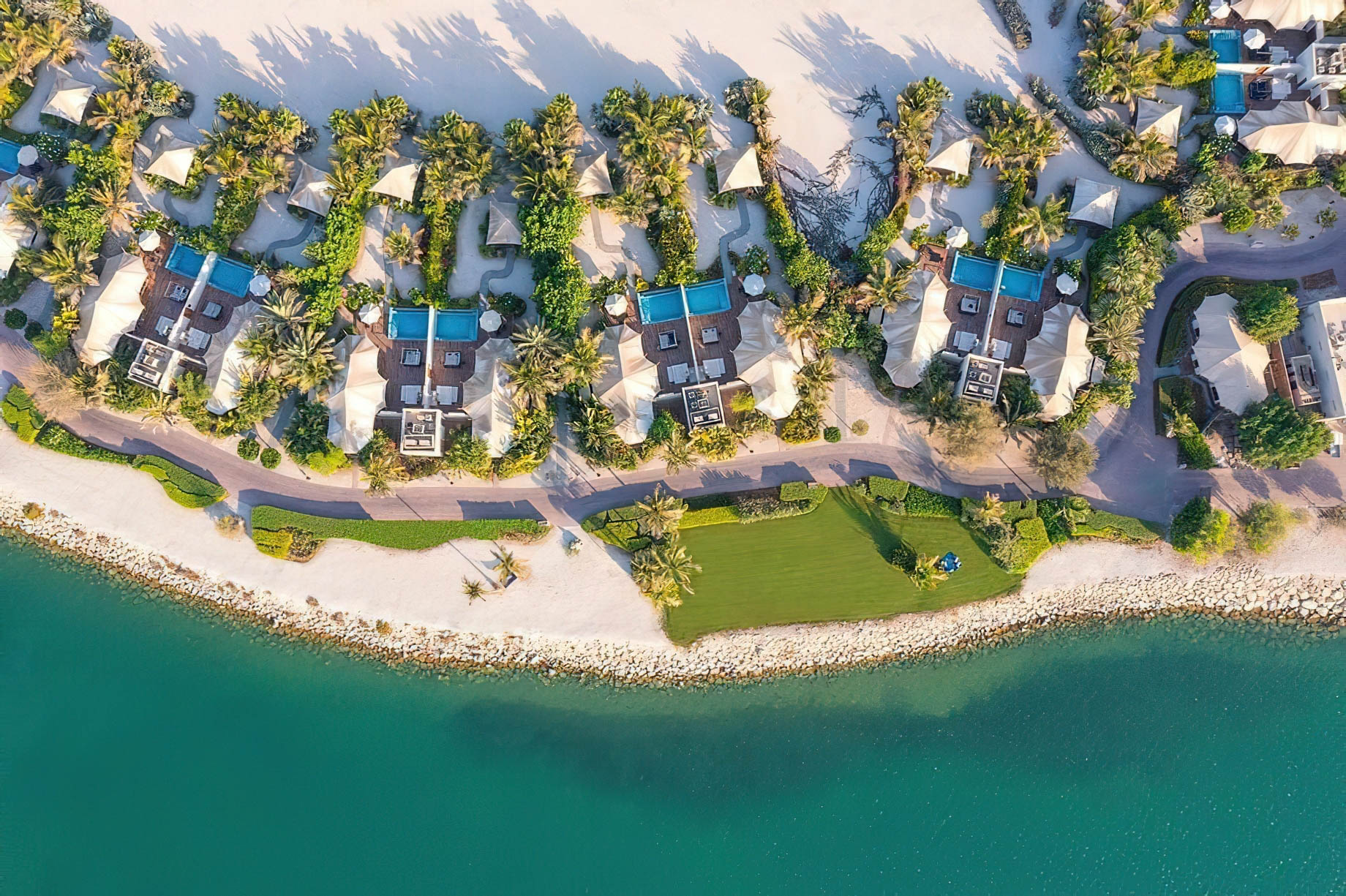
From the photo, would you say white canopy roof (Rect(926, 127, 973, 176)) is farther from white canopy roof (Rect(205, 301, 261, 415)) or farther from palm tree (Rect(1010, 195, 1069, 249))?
white canopy roof (Rect(205, 301, 261, 415))

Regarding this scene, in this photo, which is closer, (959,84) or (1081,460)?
(1081,460)

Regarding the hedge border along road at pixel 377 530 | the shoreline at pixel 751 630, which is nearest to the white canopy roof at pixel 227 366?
the hedge border along road at pixel 377 530

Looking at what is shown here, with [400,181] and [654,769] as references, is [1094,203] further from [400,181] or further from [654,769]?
[654,769]

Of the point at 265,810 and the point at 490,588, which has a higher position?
the point at 490,588

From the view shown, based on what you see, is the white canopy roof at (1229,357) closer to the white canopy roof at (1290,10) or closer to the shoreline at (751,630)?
the shoreline at (751,630)

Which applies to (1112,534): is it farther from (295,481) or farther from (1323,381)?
(295,481)

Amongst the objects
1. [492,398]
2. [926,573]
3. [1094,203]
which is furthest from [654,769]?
[1094,203]

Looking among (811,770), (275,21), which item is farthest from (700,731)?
(275,21)
